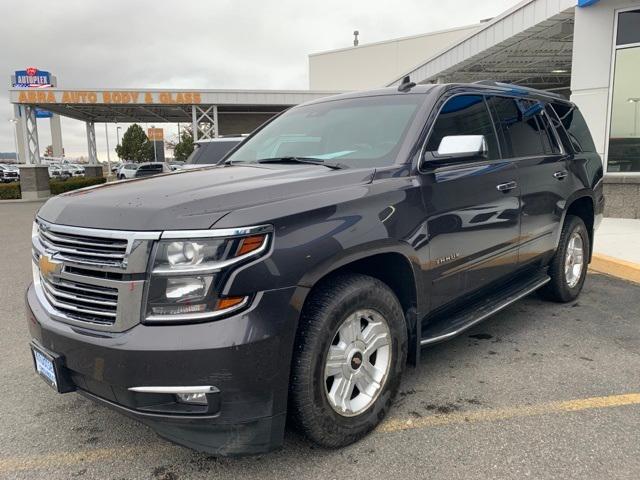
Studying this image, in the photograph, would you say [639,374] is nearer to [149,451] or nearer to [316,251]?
[316,251]

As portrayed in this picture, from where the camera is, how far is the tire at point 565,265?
484cm

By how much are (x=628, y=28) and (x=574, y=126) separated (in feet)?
19.8

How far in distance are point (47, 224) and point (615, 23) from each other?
1054 cm

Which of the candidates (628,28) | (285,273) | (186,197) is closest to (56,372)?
(186,197)

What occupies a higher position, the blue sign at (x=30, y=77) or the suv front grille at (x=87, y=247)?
the blue sign at (x=30, y=77)

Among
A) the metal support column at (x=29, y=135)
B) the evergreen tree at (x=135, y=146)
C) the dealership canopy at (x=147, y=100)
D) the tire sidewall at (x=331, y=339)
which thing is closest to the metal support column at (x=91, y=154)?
the dealership canopy at (x=147, y=100)

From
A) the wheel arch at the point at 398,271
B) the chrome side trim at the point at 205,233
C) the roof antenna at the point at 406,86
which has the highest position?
the roof antenna at the point at 406,86

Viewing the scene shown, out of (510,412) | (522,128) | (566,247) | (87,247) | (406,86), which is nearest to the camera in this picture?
(87,247)

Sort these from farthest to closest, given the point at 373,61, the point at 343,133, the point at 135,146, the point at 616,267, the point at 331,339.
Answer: the point at 135,146 → the point at 373,61 → the point at 616,267 → the point at 343,133 → the point at 331,339

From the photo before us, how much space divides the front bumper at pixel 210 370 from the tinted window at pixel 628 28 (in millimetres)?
10102

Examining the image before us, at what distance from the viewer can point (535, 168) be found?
13.9ft

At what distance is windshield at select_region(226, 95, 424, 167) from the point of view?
130 inches

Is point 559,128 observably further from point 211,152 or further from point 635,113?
point 211,152

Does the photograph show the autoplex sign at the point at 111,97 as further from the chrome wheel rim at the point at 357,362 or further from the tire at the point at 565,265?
the chrome wheel rim at the point at 357,362
